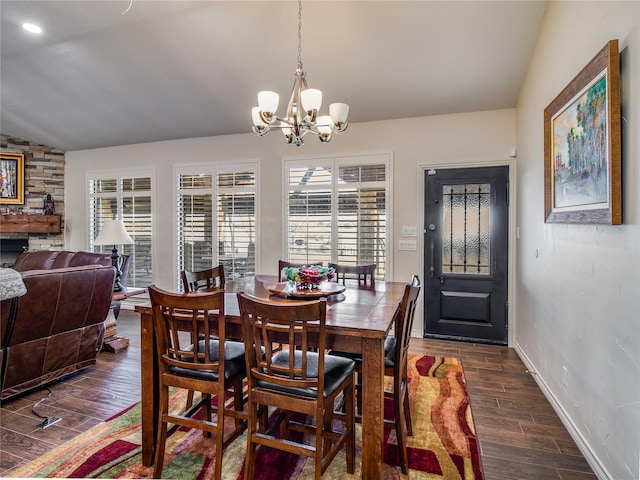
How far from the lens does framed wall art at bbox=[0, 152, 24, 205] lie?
601 cm

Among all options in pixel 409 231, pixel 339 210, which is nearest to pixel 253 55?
pixel 339 210

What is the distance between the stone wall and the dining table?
5275 millimetres

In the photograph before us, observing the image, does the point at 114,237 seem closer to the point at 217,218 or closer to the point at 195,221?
the point at 195,221

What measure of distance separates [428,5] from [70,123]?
5.04 m

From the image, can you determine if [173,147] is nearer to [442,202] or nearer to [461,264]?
[442,202]

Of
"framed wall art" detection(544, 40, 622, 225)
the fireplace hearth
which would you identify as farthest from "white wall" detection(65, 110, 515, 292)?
"framed wall art" detection(544, 40, 622, 225)

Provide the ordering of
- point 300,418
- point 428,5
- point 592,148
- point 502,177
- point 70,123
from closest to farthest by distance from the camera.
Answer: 1. point 592,148
2. point 300,418
3. point 428,5
4. point 502,177
5. point 70,123

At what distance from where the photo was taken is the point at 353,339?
1.77 metres

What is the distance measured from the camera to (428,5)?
9.34ft

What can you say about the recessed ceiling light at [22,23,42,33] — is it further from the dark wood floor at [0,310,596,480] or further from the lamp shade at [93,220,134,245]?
the dark wood floor at [0,310,596,480]

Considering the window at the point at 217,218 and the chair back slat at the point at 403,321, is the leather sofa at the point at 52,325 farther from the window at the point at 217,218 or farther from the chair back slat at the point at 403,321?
the chair back slat at the point at 403,321

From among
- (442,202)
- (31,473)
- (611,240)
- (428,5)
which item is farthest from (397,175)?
(31,473)

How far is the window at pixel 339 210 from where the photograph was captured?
4.46m

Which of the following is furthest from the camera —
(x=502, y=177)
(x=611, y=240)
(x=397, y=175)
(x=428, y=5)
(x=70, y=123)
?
(x=70, y=123)
